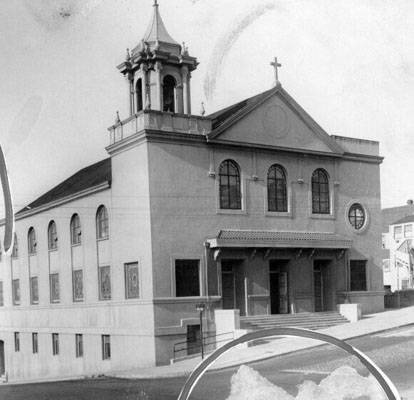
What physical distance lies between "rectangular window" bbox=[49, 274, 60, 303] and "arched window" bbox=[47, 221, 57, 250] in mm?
430

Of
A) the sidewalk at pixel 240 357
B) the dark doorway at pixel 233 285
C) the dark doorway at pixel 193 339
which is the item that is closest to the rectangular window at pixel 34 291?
the sidewalk at pixel 240 357

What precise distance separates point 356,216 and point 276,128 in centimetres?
228

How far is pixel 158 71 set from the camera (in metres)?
9.98

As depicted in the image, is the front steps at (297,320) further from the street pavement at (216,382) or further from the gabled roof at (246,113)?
the gabled roof at (246,113)

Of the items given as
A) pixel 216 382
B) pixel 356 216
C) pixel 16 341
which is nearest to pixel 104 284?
pixel 16 341

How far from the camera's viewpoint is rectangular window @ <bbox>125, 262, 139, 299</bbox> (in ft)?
Answer: 34.3

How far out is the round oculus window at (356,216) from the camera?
13.3 metres

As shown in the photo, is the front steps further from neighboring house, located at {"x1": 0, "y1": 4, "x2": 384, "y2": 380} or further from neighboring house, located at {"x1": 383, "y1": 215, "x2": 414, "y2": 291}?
neighboring house, located at {"x1": 383, "y1": 215, "x2": 414, "y2": 291}

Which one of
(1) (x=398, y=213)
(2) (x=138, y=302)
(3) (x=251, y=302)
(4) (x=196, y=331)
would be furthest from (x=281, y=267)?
(2) (x=138, y=302)

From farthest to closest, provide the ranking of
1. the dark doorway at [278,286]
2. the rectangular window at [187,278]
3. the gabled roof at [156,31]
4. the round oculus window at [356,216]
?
the dark doorway at [278,286] < the round oculus window at [356,216] < the rectangular window at [187,278] < the gabled roof at [156,31]

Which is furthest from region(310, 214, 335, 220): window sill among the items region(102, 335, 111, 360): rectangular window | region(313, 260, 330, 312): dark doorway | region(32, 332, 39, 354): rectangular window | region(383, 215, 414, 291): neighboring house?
region(32, 332, 39, 354): rectangular window

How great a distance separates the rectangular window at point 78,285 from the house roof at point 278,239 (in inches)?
114

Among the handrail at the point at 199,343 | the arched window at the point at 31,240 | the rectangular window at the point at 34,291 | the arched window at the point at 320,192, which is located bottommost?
the handrail at the point at 199,343

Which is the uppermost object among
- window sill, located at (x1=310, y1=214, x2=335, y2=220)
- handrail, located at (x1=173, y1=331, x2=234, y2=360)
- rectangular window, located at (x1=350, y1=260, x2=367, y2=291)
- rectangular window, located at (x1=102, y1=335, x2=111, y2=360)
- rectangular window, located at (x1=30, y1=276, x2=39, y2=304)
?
window sill, located at (x1=310, y1=214, x2=335, y2=220)
